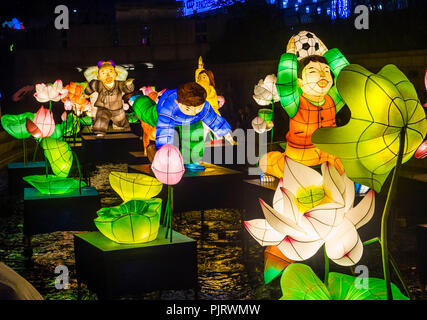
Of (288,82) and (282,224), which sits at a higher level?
(288,82)

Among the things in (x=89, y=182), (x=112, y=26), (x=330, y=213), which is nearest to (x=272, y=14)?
(x=112, y=26)

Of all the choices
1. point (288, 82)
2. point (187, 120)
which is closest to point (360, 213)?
point (288, 82)

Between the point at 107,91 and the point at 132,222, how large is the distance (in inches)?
358

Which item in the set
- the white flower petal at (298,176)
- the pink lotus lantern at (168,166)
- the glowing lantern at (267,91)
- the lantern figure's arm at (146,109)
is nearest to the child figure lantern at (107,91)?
the lantern figure's arm at (146,109)

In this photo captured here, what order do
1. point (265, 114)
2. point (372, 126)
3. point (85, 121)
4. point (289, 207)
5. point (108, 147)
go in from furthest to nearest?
point (85, 121), point (108, 147), point (265, 114), point (289, 207), point (372, 126)

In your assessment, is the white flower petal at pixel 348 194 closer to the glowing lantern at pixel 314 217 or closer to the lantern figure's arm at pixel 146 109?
the glowing lantern at pixel 314 217

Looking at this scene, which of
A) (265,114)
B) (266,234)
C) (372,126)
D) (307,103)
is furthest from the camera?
(265,114)

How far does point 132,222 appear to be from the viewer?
160 inches

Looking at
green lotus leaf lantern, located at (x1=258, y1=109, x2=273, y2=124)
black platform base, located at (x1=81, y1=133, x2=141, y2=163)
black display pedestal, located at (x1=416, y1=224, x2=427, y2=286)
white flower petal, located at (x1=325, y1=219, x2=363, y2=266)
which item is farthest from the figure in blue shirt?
black platform base, located at (x1=81, y1=133, x2=141, y2=163)

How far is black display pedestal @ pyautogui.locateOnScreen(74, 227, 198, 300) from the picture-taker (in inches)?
159

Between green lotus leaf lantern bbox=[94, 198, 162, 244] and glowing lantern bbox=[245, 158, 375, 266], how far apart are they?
4.06 feet

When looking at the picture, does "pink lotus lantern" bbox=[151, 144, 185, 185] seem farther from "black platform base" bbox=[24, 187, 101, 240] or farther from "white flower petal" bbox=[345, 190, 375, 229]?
"black platform base" bbox=[24, 187, 101, 240]

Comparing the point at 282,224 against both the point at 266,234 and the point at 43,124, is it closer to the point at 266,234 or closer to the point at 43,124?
the point at 266,234

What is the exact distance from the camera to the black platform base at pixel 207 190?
23.4 feet
